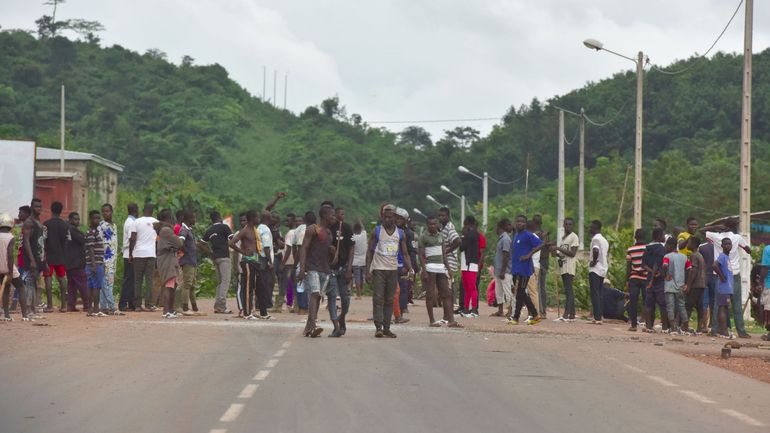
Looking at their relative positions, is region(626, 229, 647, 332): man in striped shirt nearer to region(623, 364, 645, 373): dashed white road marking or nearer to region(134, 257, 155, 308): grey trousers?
region(623, 364, 645, 373): dashed white road marking

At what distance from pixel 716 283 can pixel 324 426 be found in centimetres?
1423

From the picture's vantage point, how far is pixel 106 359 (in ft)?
49.6

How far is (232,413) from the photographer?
34.6 ft

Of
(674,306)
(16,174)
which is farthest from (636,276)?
(16,174)

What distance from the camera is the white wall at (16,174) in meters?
38.2

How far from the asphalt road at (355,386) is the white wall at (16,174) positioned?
20179 millimetres

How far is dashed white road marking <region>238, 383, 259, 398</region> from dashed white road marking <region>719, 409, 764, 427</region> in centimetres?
416

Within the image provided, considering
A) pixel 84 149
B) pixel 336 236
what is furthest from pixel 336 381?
pixel 84 149

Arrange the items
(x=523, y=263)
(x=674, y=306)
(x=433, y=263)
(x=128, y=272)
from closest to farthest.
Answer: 1. (x=433, y=263)
2. (x=674, y=306)
3. (x=523, y=263)
4. (x=128, y=272)

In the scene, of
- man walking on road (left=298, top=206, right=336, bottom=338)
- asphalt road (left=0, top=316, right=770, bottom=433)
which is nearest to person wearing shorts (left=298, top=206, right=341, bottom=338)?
man walking on road (left=298, top=206, right=336, bottom=338)

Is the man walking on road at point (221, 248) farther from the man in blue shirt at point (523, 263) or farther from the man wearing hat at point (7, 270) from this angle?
the man in blue shirt at point (523, 263)

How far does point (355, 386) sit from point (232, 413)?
90.5 inches

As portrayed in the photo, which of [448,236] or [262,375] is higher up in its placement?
[448,236]

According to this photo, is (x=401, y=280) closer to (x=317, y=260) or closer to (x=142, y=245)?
(x=142, y=245)
